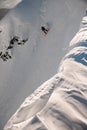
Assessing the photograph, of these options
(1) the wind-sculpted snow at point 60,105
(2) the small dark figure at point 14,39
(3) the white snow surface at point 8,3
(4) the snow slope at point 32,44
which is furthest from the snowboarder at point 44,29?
(1) the wind-sculpted snow at point 60,105

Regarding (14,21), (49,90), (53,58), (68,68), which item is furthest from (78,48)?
(14,21)

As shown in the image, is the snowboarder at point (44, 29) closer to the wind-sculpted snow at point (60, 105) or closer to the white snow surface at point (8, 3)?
the white snow surface at point (8, 3)

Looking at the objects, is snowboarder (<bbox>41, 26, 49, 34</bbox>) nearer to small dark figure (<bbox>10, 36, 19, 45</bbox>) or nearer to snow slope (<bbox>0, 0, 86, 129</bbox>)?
snow slope (<bbox>0, 0, 86, 129</bbox>)

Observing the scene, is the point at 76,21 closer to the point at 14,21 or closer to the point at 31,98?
the point at 14,21

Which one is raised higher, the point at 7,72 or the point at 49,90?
the point at 49,90

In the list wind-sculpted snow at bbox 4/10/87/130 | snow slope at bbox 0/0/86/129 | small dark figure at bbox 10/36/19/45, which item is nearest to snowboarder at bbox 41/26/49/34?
snow slope at bbox 0/0/86/129
